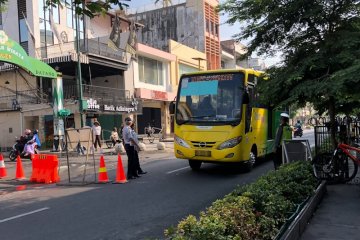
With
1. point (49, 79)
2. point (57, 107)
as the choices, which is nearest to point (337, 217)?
point (57, 107)

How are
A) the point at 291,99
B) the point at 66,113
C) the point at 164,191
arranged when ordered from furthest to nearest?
the point at 66,113
the point at 164,191
the point at 291,99

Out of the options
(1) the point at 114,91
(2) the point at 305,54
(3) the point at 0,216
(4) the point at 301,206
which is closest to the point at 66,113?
(1) the point at 114,91

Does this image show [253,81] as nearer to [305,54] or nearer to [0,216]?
[305,54]

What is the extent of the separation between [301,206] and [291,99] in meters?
2.59

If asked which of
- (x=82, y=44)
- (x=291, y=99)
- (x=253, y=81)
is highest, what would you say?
(x=82, y=44)

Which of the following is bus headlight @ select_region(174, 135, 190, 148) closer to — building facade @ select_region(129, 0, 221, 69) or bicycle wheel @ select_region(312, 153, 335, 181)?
bicycle wheel @ select_region(312, 153, 335, 181)

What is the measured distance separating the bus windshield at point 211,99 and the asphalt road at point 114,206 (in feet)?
5.75

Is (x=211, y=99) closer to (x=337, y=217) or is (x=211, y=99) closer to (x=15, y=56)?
Result: (x=337, y=217)

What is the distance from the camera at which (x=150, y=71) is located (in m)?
37.5

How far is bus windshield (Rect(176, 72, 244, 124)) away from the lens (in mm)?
12430

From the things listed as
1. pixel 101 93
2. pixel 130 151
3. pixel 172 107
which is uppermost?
pixel 101 93

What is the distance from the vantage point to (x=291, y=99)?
847 centimetres

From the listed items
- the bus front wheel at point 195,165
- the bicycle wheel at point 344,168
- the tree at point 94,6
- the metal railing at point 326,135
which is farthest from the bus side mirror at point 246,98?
the tree at point 94,6

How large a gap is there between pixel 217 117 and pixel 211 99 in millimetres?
608
